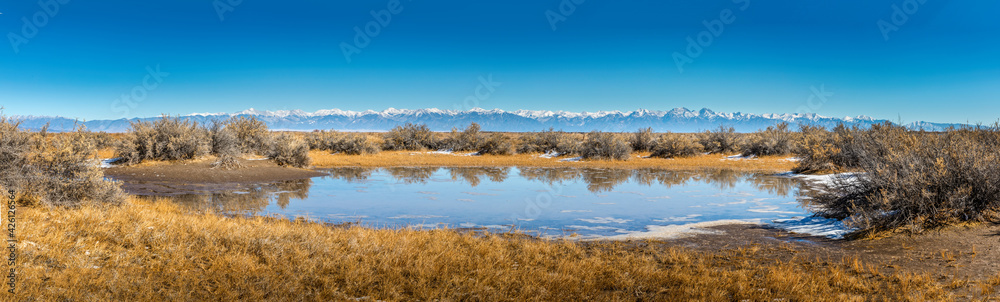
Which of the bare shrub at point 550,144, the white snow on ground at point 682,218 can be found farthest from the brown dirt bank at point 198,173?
the bare shrub at point 550,144

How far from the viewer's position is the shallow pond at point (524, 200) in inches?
476

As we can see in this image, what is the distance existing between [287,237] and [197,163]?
16957mm

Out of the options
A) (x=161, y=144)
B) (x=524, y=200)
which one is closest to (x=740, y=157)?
(x=524, y=200)

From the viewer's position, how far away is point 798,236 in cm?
1005

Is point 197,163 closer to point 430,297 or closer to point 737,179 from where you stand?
point 430,297

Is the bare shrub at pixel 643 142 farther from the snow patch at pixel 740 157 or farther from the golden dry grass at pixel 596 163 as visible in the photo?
the snow patch at pixel 740 157

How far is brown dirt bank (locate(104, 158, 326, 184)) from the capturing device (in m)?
19.0

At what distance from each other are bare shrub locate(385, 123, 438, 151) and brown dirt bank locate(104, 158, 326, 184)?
66.5 ft

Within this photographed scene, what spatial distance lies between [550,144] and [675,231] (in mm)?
31449

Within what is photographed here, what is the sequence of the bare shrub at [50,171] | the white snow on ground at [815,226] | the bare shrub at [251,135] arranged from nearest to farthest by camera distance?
the bare shrub at [50,171]
the white snow on ground at [815,226]
the bare shrub at [251,135]

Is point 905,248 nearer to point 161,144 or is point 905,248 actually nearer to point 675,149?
point 161,144

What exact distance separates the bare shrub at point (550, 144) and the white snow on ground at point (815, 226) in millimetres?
25638

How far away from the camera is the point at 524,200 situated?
15.8 metres

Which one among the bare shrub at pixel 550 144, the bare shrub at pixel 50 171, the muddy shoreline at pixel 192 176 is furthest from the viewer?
the bare shrub at pixel 550 144
